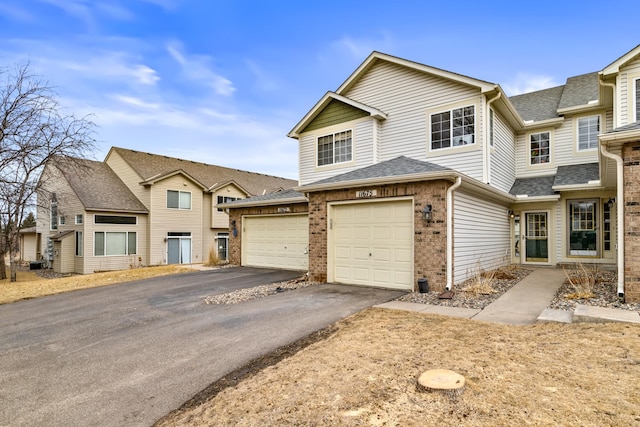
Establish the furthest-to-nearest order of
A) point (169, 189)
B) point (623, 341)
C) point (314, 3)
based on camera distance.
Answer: point (169, 189) < point (314, 3) < point (623, 341)

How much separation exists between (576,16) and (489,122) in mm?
6079

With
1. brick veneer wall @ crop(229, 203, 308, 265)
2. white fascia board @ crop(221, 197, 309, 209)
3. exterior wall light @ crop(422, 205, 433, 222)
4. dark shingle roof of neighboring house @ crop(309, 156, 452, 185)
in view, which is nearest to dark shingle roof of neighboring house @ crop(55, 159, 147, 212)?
white fascia board @ crop(221, 197, 309, 209)

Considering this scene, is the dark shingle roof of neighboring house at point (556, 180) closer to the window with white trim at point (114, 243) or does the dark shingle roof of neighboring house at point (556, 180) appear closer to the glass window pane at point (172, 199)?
the glass window pane at point (172, 199)

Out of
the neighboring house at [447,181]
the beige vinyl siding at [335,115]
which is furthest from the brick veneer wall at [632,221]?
the beige vinyl siding at [335,115]

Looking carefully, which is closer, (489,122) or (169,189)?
(489,122)

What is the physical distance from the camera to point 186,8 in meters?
12.0

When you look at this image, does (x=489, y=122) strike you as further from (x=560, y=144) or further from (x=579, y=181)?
(x=560, y=144)

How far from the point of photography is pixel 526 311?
6.39m

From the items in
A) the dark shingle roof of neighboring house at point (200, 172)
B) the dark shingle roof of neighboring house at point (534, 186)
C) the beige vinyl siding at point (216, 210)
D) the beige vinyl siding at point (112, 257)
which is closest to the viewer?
the dark shingle roof of neighboring house at point (534, 186)

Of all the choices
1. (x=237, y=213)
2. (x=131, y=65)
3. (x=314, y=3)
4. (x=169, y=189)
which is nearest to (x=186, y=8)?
(x=131, y=65)

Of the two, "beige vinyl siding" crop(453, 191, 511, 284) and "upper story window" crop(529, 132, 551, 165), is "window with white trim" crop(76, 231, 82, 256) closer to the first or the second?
"beige vinyl siding" crop(453, 191, 511, 284)

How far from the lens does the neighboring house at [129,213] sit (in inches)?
795

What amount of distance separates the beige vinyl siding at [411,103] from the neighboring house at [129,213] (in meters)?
12.1

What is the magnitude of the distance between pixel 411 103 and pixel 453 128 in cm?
188
